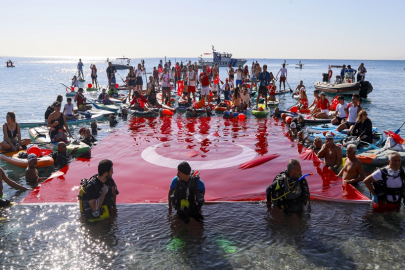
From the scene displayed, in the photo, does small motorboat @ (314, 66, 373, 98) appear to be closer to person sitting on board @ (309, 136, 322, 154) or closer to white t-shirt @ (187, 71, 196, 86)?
white t-shirt @ (187, 71, 196, 86)

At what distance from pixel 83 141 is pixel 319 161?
9155 millimetres

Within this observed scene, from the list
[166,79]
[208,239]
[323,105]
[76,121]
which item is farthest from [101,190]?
[166,79]

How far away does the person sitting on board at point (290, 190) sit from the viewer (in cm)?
677

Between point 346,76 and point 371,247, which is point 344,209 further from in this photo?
point 346,76

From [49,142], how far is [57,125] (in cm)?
81

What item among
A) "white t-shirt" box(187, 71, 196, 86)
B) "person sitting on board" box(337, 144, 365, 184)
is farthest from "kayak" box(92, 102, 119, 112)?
"person sitting on board" box(337, 144, 365, 184)

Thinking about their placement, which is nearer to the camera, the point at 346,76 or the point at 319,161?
the point at 319,161

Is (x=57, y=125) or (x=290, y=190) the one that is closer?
(x=290, y=190)

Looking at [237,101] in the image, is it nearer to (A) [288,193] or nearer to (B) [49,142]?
(B) [49,142]

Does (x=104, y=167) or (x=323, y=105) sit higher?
(x=323, y=105)

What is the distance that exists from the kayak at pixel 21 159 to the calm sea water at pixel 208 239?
3025mm

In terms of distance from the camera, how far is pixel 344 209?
791 centimetres

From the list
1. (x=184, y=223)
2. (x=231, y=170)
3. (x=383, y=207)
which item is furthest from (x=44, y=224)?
(x=383, y=207)

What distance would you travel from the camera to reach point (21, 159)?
36.9 feet
